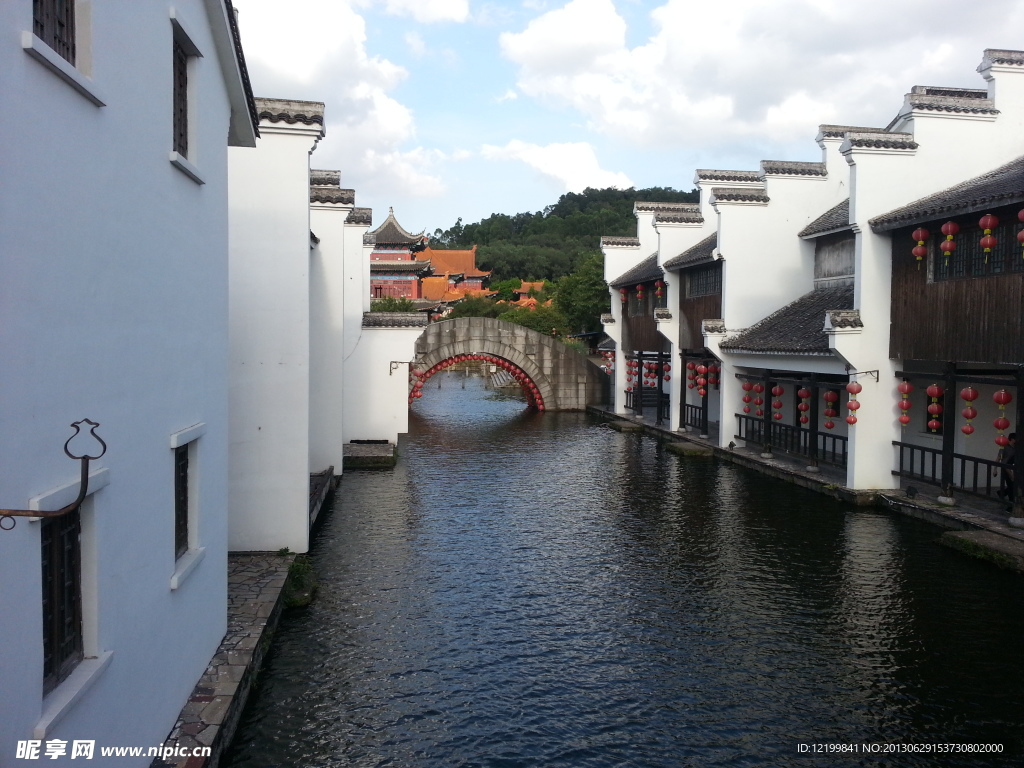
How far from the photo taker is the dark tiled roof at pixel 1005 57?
15.2 metres

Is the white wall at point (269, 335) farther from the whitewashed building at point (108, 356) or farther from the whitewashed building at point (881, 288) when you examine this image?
the whitewashed building at point (881, 288)

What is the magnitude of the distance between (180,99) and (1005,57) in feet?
48.4

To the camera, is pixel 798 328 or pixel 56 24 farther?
pixel 798 328

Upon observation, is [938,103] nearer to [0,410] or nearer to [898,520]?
[898,520]

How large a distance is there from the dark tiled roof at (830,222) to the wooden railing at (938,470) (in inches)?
206

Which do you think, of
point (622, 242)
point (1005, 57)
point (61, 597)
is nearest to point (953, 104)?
point (1005, 57)

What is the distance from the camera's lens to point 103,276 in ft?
14.5

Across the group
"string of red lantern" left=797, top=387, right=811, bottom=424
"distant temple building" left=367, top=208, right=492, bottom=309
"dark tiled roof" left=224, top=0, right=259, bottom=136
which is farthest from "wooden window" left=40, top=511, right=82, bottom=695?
"distant temple building" left=367, top=208, right=492, bottom=309

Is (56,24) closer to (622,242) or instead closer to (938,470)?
(938,470)

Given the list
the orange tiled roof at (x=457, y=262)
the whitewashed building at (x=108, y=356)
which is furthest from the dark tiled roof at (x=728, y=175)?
the orange tiled roof at (x=457, y=262)

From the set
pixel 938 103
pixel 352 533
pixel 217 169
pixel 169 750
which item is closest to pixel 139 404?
pixel 169 750

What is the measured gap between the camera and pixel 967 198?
41.3 ft

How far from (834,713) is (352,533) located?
27.1ft

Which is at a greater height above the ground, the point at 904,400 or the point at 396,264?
the point at 396,264
